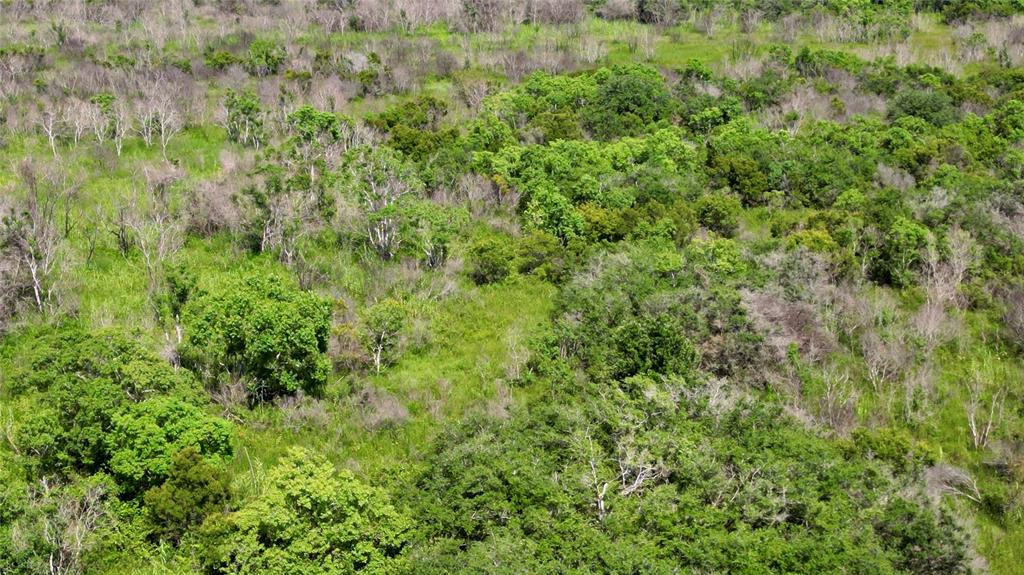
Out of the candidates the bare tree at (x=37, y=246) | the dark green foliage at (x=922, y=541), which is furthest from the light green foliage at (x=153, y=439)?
the dark green foliage at (x=922, y=541)

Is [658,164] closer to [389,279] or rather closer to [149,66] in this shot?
[389,279]

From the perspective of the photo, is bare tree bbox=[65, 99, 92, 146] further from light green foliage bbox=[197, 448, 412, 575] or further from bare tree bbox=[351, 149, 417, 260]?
light green foliage bbox=[197, 448, 412, 575]

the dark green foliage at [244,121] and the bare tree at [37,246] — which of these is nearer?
the bare tree at [37,246]

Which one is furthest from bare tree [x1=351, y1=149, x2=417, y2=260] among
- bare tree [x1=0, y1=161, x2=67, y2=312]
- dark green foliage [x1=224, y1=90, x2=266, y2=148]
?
bare tree [x1=0, y1=161, x2=67, y2=312]

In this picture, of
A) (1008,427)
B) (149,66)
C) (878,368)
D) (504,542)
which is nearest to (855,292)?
(878,368)

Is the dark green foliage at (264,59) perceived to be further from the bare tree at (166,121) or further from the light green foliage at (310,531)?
the light green foliage at (310,531)

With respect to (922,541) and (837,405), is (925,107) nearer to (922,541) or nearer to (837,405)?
(837,405)
